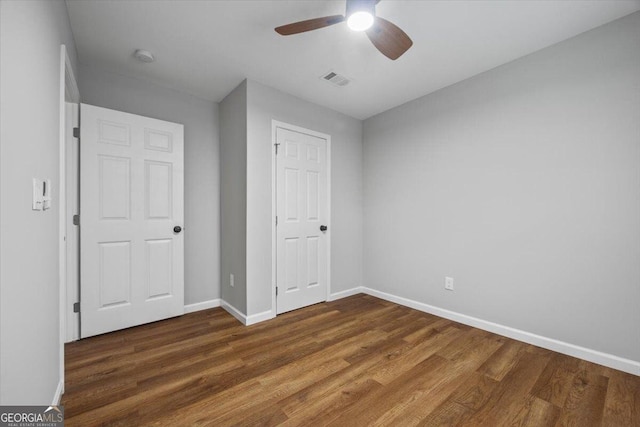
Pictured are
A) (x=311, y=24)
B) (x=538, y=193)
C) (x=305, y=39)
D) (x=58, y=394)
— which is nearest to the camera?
(x=58, y=394)

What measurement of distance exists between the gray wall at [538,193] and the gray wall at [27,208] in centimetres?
311

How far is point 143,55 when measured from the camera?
7.54ft

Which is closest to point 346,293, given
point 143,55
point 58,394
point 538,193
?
point 538,193

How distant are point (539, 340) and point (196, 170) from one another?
3.74 m

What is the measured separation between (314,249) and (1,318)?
263 cm

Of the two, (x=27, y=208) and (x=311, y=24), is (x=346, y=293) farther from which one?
(x=27, y=208)

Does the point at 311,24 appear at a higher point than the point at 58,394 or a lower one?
higher

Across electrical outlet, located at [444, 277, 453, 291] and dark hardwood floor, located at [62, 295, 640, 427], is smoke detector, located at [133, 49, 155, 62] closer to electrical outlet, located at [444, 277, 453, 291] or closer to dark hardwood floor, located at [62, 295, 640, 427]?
dark hardwood floor, located at [62, 295, 640, 427]

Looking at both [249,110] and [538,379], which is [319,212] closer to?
[249,110]

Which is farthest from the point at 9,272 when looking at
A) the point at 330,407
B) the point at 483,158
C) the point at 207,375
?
the point at 483,158

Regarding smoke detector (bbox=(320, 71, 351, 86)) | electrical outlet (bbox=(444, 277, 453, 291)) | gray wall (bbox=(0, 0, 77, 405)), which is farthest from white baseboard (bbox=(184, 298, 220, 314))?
smoke detector (bbox=(320, 71, 351, 86))

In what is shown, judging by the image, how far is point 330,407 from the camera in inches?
60.3

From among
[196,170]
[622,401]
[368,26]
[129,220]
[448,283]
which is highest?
[368,26]

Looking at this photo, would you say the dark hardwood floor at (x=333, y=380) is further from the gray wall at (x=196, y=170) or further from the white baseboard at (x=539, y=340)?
the gray wall at (x=196, y=170)
